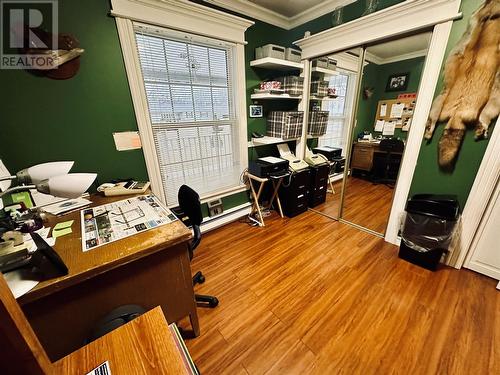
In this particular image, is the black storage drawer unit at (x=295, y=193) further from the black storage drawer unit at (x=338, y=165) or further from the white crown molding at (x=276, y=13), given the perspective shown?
the white crown molding at (x=276, y=13)

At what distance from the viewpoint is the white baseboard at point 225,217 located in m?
2.59

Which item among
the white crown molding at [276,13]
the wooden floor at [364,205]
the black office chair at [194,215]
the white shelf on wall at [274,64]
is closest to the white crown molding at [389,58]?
the white crown molding at [276,13]

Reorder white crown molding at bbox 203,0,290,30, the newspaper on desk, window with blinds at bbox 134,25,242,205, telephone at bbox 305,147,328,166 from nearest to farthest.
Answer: the newspaper on desk, window with blinds at bbox 134,25,242,205, white crown molding at bbox 203,0,290,30, telephone at bbox 305,147,328,166

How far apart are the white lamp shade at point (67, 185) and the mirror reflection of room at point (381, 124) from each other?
263 cm

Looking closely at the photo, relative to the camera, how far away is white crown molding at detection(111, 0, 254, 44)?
5.35 ft

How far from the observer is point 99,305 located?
3.16 feet

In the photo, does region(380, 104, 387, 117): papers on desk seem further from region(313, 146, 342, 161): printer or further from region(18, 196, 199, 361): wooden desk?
region(18, 196, 199, 361): wooden desk

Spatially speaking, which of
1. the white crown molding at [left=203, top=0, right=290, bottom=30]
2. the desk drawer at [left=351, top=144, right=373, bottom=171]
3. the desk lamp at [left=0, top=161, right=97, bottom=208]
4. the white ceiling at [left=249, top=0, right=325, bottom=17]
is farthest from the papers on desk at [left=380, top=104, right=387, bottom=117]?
the desk lamp at [left=0, top=161, right=97, bottom=208]

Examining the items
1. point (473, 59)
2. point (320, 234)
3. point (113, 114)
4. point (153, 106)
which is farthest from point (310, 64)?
point (113, 114)

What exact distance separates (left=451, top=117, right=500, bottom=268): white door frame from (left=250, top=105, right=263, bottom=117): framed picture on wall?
2.20 metres

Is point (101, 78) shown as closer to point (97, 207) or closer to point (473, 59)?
point (97, 207)

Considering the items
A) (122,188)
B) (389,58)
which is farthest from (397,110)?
(122,188)

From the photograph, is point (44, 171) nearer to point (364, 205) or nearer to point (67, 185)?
point (67, 185)

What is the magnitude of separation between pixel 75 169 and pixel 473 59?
3302 millimetres
